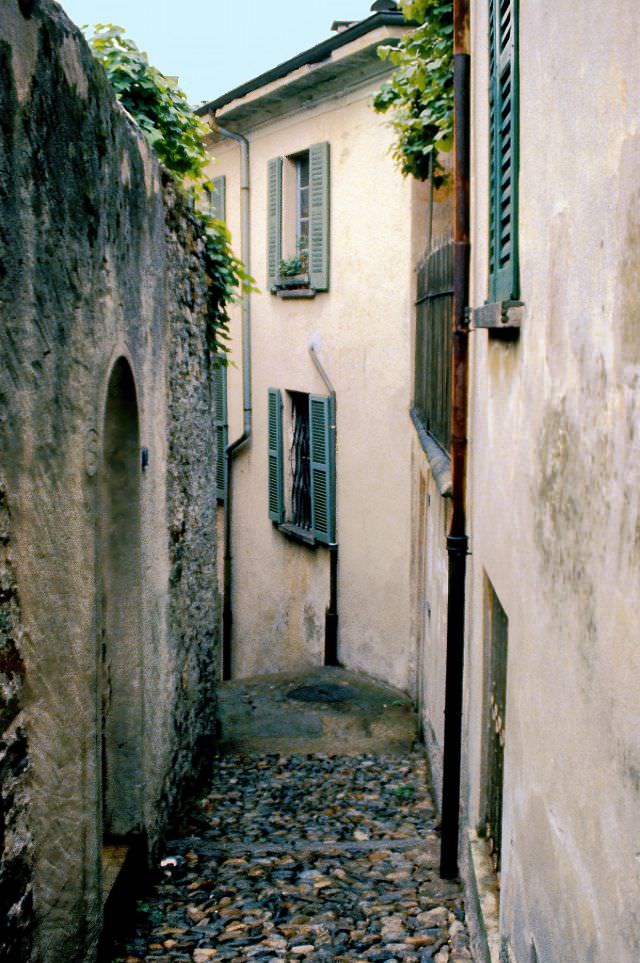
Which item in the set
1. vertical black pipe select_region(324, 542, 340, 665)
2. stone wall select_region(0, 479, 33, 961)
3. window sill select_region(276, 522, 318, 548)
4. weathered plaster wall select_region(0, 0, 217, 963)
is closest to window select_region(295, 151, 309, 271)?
window sill select_region(276, 522, 318, 548)

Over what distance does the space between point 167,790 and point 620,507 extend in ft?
15.5

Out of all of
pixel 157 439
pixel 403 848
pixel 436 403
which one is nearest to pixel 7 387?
pixel 157 439

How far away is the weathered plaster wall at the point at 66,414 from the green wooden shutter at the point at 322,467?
18.8 feet

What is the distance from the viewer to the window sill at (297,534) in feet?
39.0

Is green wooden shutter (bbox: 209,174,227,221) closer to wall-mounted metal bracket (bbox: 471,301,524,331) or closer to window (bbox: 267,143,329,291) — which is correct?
window (bbox: 267,143,329,291)

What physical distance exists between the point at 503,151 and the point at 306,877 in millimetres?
3771

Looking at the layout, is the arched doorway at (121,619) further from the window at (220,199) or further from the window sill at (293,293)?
the window at (220,199)

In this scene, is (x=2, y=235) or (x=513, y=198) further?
(x=513, y=198)

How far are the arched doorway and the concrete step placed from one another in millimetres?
3066

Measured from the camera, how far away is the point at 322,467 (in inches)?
458

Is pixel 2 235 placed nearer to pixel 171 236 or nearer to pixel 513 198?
pixel 513 198

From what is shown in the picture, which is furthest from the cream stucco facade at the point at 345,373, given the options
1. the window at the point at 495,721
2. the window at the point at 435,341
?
the window at the point at 495,721

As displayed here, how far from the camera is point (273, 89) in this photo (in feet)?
38.3

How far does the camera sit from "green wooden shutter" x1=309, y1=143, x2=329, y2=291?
1145cm
